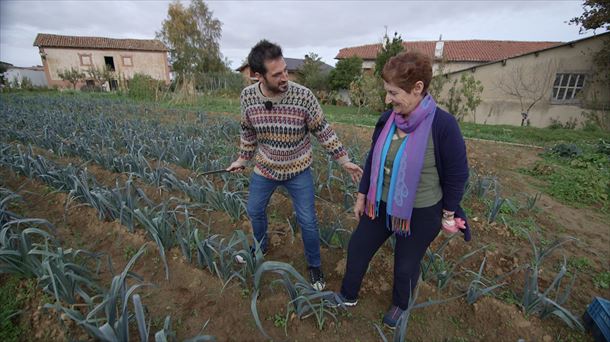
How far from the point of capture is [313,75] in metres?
23.1

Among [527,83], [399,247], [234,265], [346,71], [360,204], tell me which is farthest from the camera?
[346,71]

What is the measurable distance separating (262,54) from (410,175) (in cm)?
102

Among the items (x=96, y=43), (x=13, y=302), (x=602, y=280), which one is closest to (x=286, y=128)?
(x=13, y=302)

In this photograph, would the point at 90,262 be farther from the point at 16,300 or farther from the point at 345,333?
the point at 345,333

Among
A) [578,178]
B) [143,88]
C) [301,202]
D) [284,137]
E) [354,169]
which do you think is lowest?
[578,178]

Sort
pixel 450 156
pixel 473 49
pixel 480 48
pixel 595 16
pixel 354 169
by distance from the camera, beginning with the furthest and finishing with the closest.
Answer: pixel 473 49
pixel 480 48
pixel 595 16
pixel 354 169
pixel 450 156

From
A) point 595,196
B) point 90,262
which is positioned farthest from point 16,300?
point 595,196

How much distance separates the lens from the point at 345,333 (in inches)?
63.4

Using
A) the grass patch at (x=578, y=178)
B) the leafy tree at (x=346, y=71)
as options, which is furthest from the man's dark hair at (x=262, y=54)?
the leafy tree at (x=346, y=71)

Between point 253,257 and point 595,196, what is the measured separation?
13.6ft

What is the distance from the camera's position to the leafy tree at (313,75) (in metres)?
23.0

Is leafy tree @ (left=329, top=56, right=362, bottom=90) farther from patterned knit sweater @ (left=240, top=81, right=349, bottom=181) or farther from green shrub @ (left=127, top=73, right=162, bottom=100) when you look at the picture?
patterned knit sweater @ (left=240, top=81, right=349, bottom=181)

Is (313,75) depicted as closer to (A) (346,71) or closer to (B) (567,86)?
(A) (346,71)

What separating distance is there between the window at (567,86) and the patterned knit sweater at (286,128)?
15950 millimetres
